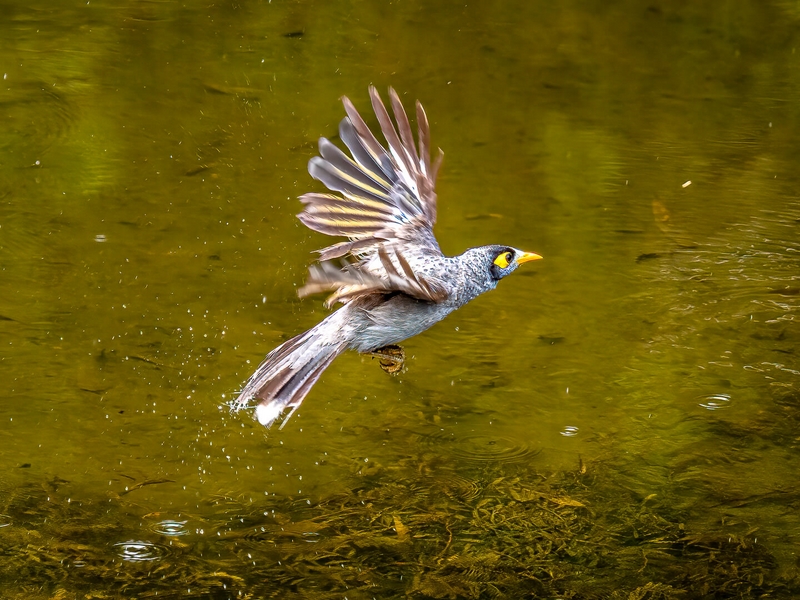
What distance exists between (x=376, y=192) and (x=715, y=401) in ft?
5.53

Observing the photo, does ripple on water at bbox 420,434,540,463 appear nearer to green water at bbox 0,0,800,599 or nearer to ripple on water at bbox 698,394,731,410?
green water at bbox 0,0,800,599

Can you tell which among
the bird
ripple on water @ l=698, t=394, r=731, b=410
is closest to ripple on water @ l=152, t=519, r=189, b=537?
the bird

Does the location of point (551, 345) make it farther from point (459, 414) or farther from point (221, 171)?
point (221, 171)

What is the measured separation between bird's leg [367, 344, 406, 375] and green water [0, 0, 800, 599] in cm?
28

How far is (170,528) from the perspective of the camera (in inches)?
152

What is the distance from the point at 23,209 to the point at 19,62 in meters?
1.00

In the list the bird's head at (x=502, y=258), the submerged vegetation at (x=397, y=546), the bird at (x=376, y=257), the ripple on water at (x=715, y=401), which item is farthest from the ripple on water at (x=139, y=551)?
the ripple on water at (x=715, y=401)

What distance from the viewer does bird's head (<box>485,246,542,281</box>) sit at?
4.06 meters

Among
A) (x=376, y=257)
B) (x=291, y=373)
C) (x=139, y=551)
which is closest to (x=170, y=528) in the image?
(x=139, y=551)

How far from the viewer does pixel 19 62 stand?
566cm

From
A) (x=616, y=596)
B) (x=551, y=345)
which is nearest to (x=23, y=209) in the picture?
(x=551, y=345)

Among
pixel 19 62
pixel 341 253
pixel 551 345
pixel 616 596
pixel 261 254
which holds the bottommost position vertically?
pixel 616 596

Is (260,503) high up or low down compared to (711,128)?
down

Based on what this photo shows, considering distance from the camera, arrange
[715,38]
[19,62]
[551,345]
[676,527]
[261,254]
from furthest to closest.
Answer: [715,38] → [19,62] → [261,254] → [551,345] → [676,527]
